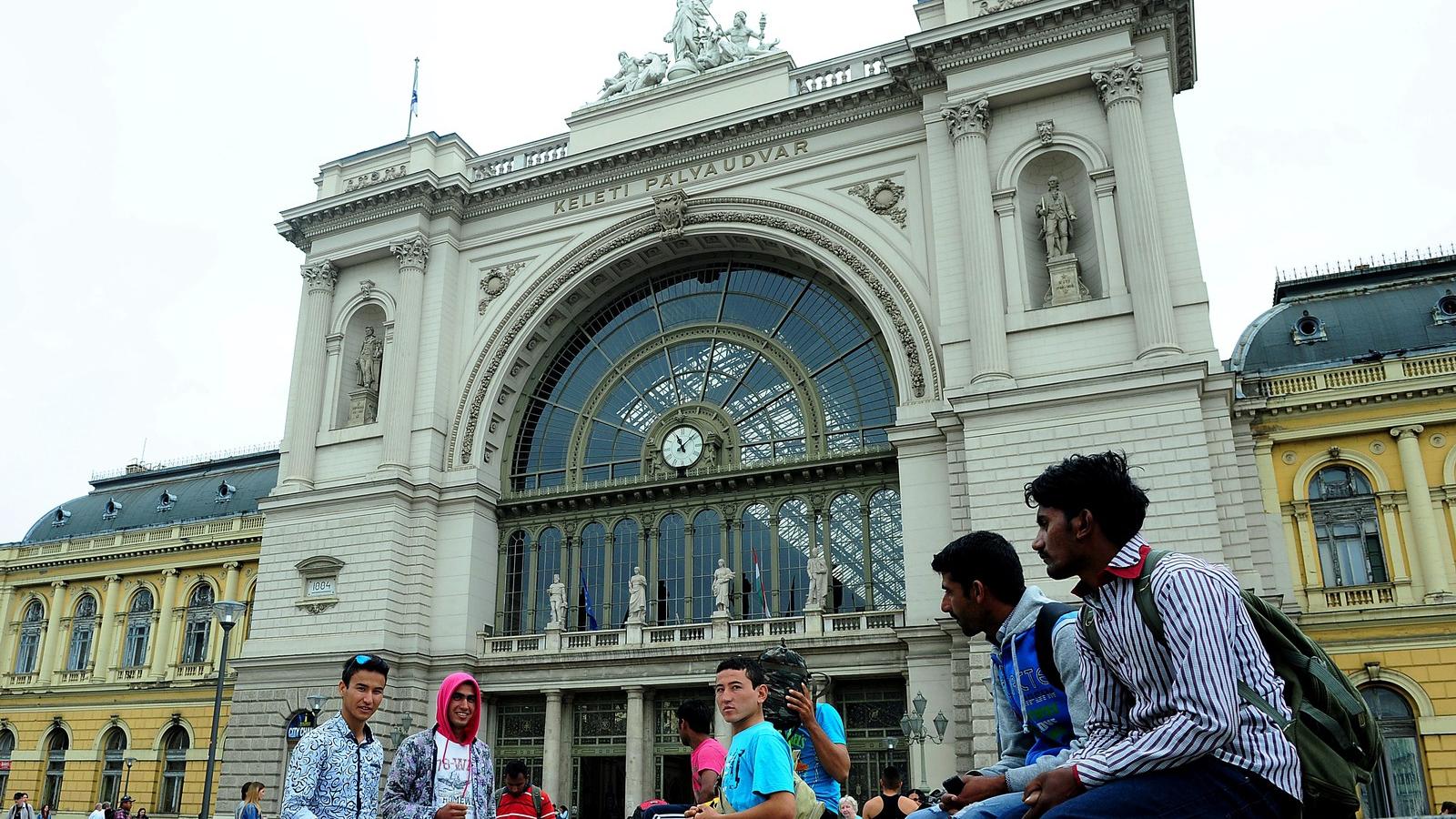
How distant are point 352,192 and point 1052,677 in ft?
121

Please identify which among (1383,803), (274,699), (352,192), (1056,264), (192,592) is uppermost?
(352,192)

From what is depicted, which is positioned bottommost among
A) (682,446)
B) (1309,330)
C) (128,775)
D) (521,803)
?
(521,803)

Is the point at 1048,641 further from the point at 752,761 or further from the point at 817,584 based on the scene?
the point at 817,584

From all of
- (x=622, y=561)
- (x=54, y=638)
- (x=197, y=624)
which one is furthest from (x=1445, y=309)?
(x=54, y=638)

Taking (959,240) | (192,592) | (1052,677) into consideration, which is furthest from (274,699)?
(1052,677)

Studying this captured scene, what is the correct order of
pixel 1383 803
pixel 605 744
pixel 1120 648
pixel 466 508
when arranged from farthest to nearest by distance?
pixel 466 508 < pixel 605 744 < pixel 1383 803 < pixel 1120 648

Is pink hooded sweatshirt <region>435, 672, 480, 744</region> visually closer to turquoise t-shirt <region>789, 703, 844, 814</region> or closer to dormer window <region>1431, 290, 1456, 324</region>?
turquoise t-shirt <region>789, 703, 844, 814</region>

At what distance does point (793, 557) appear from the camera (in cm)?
3212

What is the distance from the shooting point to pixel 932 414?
28641mm

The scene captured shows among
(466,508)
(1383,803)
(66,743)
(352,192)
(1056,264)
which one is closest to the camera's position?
(1383,803)

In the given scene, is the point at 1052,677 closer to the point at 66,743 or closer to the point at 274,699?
the point at 274,699

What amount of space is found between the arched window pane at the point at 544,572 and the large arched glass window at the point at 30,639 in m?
26.7

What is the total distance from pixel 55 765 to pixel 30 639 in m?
6.18

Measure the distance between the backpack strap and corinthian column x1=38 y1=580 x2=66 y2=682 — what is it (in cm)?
5205
